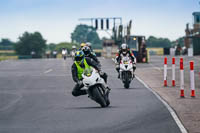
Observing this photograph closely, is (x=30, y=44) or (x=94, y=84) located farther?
(x=30, y=44)

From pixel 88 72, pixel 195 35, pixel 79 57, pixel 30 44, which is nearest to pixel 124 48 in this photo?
pixel 79 57

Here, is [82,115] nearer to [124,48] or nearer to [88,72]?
[88,72]

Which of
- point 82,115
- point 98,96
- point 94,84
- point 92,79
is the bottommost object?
point 82,115

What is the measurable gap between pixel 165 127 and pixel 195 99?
217 inches

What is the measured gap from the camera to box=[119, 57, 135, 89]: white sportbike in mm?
18656

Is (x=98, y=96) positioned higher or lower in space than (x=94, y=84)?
lower

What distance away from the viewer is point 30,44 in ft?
504

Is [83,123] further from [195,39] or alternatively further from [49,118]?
[195,39]

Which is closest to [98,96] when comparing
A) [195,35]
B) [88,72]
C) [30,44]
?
[88,72]

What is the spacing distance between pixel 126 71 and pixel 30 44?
137 m

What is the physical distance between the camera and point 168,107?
40.4 feet

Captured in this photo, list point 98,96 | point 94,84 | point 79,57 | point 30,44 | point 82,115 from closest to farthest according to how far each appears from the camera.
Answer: point 82,115 → point 94,84 → point 98,96 → point 79,57 → point 30,44

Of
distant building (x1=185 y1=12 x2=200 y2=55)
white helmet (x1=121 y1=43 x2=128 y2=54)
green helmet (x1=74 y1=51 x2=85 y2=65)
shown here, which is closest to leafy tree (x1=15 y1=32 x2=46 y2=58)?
distant building (x1=185 y1=12 x2=200 y2=55)

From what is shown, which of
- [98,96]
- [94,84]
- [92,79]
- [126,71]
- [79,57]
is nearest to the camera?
[92,79]
